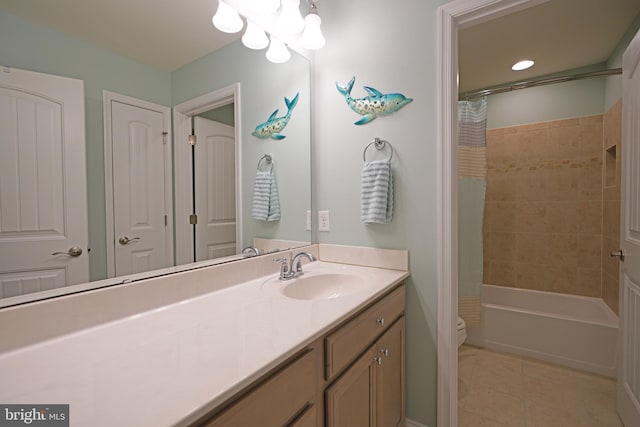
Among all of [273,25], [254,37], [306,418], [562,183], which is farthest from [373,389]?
[562,183]

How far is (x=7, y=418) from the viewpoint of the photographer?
1.53 ft

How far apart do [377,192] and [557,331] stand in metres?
1.84

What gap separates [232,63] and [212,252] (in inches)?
33.7

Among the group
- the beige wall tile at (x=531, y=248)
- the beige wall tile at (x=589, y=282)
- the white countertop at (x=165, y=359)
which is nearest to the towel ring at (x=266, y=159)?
the white countertop at (x=165, y=359)

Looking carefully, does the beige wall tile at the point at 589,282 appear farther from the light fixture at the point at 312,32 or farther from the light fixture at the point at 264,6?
the light fixture at the point at 264,6

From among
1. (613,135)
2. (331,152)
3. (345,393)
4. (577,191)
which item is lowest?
(345,393)

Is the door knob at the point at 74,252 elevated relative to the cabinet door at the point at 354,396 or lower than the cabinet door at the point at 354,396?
elevated

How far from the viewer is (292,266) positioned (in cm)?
145

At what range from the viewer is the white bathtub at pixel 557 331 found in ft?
6.44

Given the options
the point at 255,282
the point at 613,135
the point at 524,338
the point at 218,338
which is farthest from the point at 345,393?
the point at 613,135

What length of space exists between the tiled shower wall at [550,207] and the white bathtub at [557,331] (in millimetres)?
122

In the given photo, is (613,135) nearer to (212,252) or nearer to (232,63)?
(232,63)

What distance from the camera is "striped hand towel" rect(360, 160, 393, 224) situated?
1451 mm

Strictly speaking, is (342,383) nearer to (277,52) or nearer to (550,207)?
(277,52)
